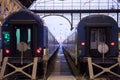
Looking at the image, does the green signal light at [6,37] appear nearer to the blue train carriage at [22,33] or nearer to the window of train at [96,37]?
the blue train carriage at [22,33]

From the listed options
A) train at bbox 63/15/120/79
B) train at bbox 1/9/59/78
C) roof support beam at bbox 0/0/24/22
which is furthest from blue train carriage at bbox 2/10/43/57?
roof support beam at bbox 0/0/24/22

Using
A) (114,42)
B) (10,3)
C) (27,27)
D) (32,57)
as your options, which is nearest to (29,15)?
(27,27)

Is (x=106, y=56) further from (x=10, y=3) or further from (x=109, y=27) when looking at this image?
(x=10, y=3)

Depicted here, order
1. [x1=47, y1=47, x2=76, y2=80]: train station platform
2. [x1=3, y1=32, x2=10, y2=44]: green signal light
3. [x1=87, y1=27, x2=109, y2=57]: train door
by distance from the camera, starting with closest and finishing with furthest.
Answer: [x1=3, y1=32, x2=10, y2=44]: green signal light
[x1=47, y1=47, x2=76, y2=80]: train station platform
[x1=87, y1=27, x2=109, y2=57]: train door

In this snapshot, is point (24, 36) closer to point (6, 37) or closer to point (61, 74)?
point (6, 37)

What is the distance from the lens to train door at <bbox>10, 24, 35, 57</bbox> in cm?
1639

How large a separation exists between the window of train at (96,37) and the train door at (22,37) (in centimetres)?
290

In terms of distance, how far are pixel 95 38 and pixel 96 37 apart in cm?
8

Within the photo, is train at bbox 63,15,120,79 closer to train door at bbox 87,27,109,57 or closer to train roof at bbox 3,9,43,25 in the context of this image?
train door at bbox 87,27,109,57

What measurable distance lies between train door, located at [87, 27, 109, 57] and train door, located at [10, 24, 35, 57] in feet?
9.05

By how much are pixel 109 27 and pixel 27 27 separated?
380cm

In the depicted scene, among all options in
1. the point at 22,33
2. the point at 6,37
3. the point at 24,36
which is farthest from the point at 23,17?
the point at 6,37

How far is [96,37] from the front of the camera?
672 inches

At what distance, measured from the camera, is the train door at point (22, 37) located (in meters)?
16.4
